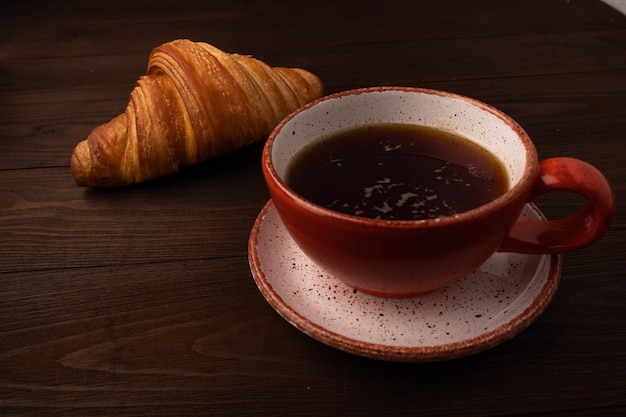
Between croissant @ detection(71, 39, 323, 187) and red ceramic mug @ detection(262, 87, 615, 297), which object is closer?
red ceramic mug @ detection(262, 87, 615, 297)

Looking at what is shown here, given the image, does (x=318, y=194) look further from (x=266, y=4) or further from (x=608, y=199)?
(x=266, y=4)

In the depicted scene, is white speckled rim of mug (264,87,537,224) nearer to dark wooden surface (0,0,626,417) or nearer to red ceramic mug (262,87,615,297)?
red ceramic mug (262,87,615,297)

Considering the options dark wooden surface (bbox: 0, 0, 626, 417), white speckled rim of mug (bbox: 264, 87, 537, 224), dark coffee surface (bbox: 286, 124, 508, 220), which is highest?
white speckled rim of mug (bbox: 264, 87, 537, 224)

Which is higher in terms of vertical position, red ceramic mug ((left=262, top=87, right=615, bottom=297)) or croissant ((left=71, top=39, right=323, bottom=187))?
red ceramic mug ((left=262, top=87, right=615, bottom=297))

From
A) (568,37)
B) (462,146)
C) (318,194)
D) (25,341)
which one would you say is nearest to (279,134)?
(318,194)

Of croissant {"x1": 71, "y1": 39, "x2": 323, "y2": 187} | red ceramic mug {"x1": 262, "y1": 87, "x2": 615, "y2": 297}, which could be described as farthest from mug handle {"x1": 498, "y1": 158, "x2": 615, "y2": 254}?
croissant {"x1": 71, "y1": 39, "x2": 323, "y2": 187}

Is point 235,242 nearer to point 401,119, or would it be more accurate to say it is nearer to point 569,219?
point 401,119
